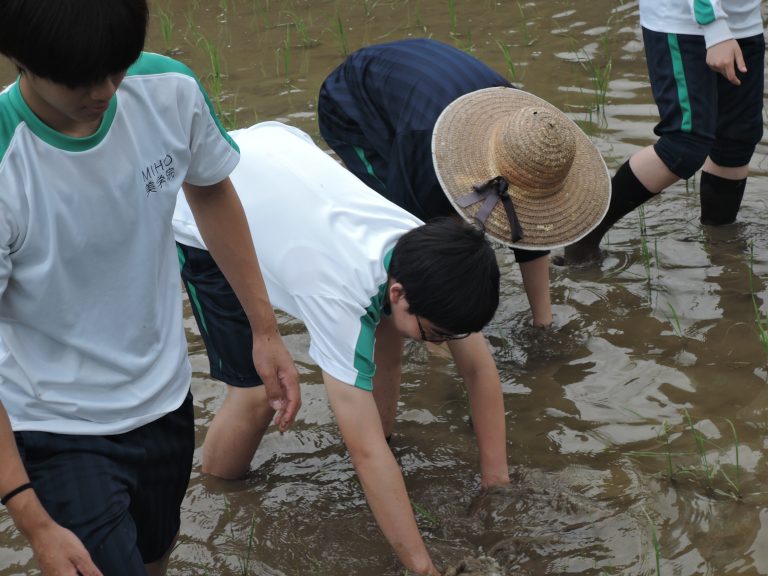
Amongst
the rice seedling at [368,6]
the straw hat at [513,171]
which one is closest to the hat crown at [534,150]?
the straw hat at [513,171]

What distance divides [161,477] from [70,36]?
3.07 feet

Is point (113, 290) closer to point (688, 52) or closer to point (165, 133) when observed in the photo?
point (165, 133)

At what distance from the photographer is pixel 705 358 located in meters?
3.19

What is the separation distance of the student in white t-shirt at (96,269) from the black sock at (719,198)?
2.28 metres

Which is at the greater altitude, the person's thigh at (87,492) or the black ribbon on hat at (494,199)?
the person's thigh at (87,492)

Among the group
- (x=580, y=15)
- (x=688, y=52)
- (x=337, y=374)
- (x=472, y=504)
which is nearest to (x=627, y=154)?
(x=688, y=52)

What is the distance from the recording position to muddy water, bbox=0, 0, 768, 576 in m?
2.54

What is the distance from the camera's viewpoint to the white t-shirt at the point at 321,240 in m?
2.16

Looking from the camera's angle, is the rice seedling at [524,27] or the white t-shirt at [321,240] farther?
the rice seedling at [524,27]

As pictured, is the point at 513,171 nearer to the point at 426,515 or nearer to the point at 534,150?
the point at 534,150

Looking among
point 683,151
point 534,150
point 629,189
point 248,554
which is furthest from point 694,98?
point 248,554

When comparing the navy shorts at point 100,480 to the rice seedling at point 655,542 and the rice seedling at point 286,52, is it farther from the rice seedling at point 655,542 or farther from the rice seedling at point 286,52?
the rice seedling at point 286,52

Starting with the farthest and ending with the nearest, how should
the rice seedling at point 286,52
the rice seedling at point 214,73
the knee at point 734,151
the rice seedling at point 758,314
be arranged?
the rice seedling at point 286,52 → the rice seedling at point 214,73 → the knee at point 734,151 → the rice seedling at point 758,314

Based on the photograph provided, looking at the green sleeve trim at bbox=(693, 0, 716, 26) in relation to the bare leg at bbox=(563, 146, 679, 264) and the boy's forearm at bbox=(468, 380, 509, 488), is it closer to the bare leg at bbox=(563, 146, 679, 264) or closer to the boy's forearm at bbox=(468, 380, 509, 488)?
the bare leg at bbox=(563, 146, 679, 264)
